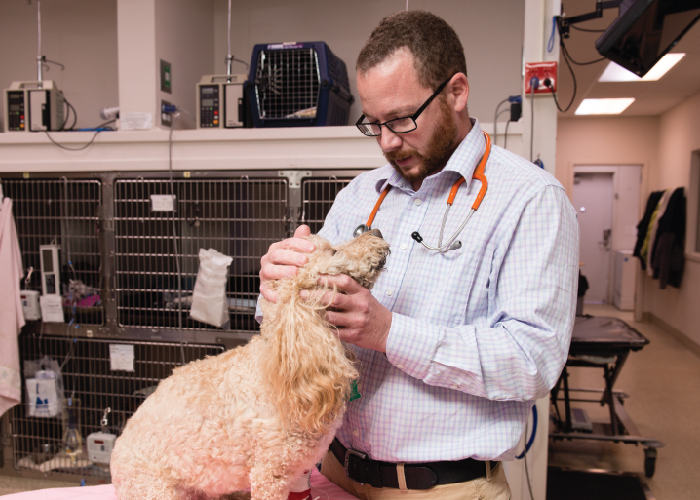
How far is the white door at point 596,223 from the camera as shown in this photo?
9398 mm

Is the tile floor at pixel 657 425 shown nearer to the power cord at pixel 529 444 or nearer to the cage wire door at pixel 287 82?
the power cord at pixel 529 444

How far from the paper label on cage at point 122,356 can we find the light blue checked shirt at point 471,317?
1866mm

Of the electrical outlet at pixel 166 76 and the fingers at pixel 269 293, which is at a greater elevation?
the electrical outlet at pixel 166 76

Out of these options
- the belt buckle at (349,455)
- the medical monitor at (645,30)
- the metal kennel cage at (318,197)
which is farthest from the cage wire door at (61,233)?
the medical monitor at (645,30)

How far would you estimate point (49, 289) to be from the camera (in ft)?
8.87

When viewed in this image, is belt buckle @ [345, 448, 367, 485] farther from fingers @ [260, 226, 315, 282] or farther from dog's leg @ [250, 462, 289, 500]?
fingers @ [260, 226, 315, 282]

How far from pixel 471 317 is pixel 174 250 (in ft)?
6.39

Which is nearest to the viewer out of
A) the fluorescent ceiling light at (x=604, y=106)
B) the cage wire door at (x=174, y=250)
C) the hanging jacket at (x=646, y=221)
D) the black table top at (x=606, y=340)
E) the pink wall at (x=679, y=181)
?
the cage wire door at (x=174, y=250)

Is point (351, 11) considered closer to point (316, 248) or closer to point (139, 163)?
point (139, 163)

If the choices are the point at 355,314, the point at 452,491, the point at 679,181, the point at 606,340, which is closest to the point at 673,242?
the point at 679,181

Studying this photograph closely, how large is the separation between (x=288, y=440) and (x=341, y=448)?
341 mm

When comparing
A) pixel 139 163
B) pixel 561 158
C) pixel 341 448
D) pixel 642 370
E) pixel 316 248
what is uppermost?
pixel 561 158

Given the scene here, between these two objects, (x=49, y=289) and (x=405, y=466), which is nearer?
(x=405, y=466)

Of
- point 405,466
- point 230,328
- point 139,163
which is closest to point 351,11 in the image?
point 139,163
